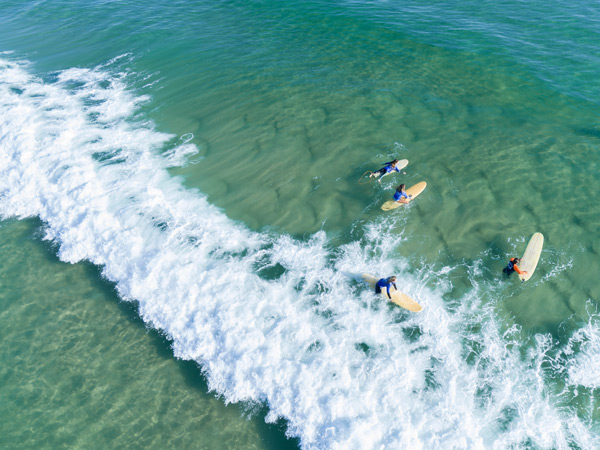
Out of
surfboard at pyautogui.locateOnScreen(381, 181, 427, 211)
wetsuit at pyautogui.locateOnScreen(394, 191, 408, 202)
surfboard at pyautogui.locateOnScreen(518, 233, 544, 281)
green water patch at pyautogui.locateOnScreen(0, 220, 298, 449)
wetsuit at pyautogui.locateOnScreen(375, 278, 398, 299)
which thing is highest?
wetsuit at pyautogui.locateOnScreen(394, 191, 408, 202)

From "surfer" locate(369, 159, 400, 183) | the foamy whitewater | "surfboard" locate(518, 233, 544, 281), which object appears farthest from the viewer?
"surfer" locate(369, 159, 400, 183)

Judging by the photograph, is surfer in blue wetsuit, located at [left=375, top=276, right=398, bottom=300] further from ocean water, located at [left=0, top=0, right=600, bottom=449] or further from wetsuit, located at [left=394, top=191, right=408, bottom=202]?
wetsuit, located at [left=394, top=191, right=408, bottom=202]

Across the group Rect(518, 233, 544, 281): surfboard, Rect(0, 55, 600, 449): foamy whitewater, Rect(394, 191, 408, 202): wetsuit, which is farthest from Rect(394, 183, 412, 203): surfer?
Rect(518, 233, 544, 281): surfboard

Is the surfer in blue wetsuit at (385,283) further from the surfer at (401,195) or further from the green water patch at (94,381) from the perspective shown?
the green water patch at (94,381)

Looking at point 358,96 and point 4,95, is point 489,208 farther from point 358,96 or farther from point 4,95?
point 4,95

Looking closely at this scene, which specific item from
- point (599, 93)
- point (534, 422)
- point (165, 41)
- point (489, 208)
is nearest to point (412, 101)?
point (489, 208)

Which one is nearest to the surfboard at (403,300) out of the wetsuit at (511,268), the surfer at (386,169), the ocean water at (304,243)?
the ocean water at (304,243)
